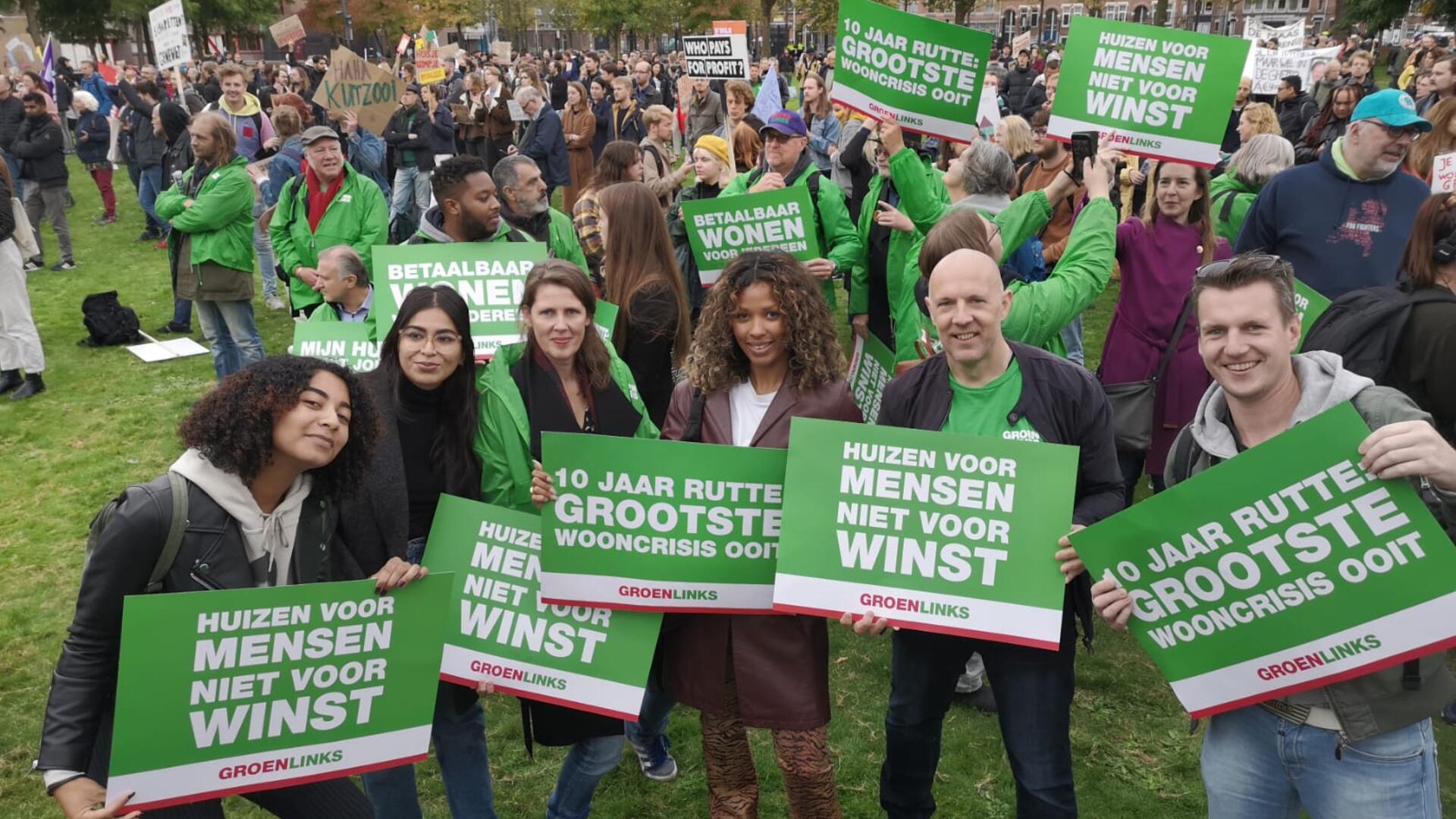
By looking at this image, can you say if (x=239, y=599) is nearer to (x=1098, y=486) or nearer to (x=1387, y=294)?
(x=1098, y=486)

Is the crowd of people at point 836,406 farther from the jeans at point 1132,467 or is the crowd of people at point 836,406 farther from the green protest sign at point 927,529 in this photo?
the green protest sign at point 927,529

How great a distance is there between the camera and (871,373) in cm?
541

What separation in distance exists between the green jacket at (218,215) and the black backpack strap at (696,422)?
5993 mm

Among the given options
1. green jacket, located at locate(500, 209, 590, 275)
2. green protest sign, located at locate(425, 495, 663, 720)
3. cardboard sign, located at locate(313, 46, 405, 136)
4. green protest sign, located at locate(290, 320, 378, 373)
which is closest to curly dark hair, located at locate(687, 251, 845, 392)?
green protest sign, located at locate(425, 495, 663, 720)

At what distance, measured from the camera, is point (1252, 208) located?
5.36m

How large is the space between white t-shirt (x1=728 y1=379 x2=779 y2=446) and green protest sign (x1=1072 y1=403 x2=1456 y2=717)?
1.18 meters

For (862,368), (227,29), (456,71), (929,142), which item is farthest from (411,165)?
(227,29)

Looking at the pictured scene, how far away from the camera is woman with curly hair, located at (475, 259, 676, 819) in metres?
3.61

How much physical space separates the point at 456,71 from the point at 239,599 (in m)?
28.5

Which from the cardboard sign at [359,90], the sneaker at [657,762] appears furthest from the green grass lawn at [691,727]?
the cardboard sign at [359,90]

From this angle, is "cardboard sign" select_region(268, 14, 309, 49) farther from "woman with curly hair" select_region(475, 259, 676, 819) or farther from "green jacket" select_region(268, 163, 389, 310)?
"woman with curly hair" select_region(475, 259, 676, 819)

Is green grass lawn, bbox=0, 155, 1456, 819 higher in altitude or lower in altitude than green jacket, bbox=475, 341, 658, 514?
lower

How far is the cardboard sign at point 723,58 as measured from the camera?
44.0 ft

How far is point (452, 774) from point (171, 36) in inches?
635
